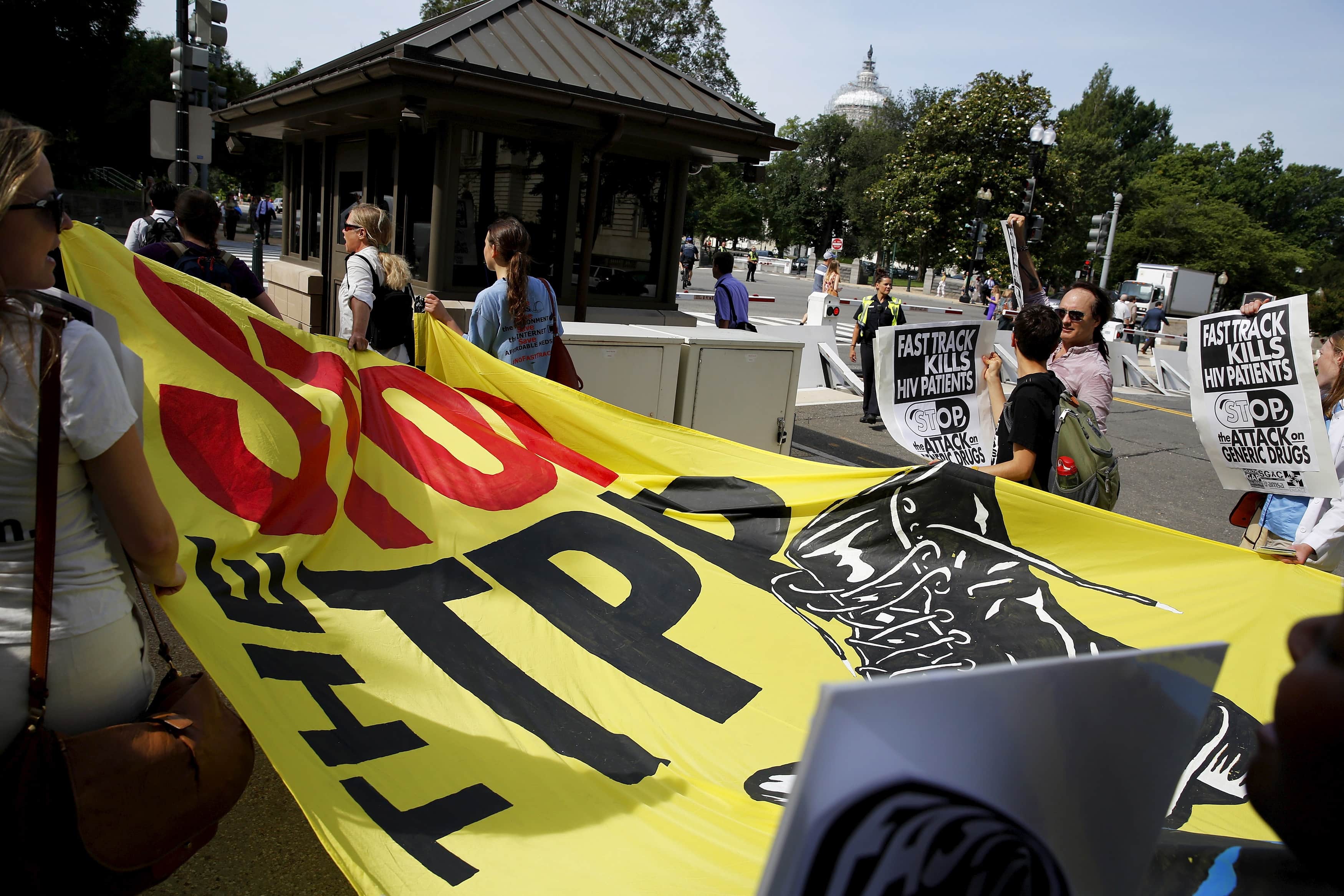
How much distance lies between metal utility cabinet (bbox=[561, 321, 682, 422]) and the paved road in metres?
2.02

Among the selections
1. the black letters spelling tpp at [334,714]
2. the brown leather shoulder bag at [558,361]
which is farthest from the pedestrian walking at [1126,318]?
the black letters spelling tpp at [334,714]

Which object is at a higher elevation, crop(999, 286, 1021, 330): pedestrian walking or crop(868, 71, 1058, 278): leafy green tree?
crop(868, 71, 1058, 278): leafy green tree

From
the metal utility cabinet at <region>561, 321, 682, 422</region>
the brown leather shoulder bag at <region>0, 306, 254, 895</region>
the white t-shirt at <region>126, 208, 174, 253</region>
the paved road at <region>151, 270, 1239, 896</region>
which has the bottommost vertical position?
the paved road at <region>151, 270, 1239, 896</region>

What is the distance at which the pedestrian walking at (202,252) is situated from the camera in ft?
16.8

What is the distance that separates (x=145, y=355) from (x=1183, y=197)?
8115cm

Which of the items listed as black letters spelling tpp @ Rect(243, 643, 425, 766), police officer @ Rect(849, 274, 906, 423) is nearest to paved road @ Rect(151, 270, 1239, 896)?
police officer @ Rect(849, 274, 906, 423)

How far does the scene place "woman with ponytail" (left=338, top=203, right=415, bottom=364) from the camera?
5148 millimetres

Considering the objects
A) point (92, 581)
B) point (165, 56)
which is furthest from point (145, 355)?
point (165, 56)

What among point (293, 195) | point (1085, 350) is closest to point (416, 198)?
point (293, 195)

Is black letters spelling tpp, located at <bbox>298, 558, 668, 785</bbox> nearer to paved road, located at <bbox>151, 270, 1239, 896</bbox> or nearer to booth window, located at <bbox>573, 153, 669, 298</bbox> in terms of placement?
paved road, located at <bbox>151, 270, 1239, 896</bbox>

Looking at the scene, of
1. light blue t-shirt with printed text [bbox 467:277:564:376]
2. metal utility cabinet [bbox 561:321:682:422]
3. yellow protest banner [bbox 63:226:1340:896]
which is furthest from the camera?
metal utility cabinet [bbox 561:321:682:422]

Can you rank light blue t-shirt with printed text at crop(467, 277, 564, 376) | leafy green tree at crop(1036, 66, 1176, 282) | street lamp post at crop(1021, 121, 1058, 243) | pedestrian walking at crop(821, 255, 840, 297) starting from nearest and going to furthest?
light blue t-shirt with printed text at crop(467, 277, 564, 376) → pedestrian walking at crop(821, 255, 840, 297) → street lamp post at crop(1021, 121, 1058, 243) → leafy green tree at crop(1036, 66, 1176, 282)

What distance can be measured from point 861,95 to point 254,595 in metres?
148

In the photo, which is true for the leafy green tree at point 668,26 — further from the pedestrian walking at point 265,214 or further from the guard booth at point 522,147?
the guard booth at point 522,147
